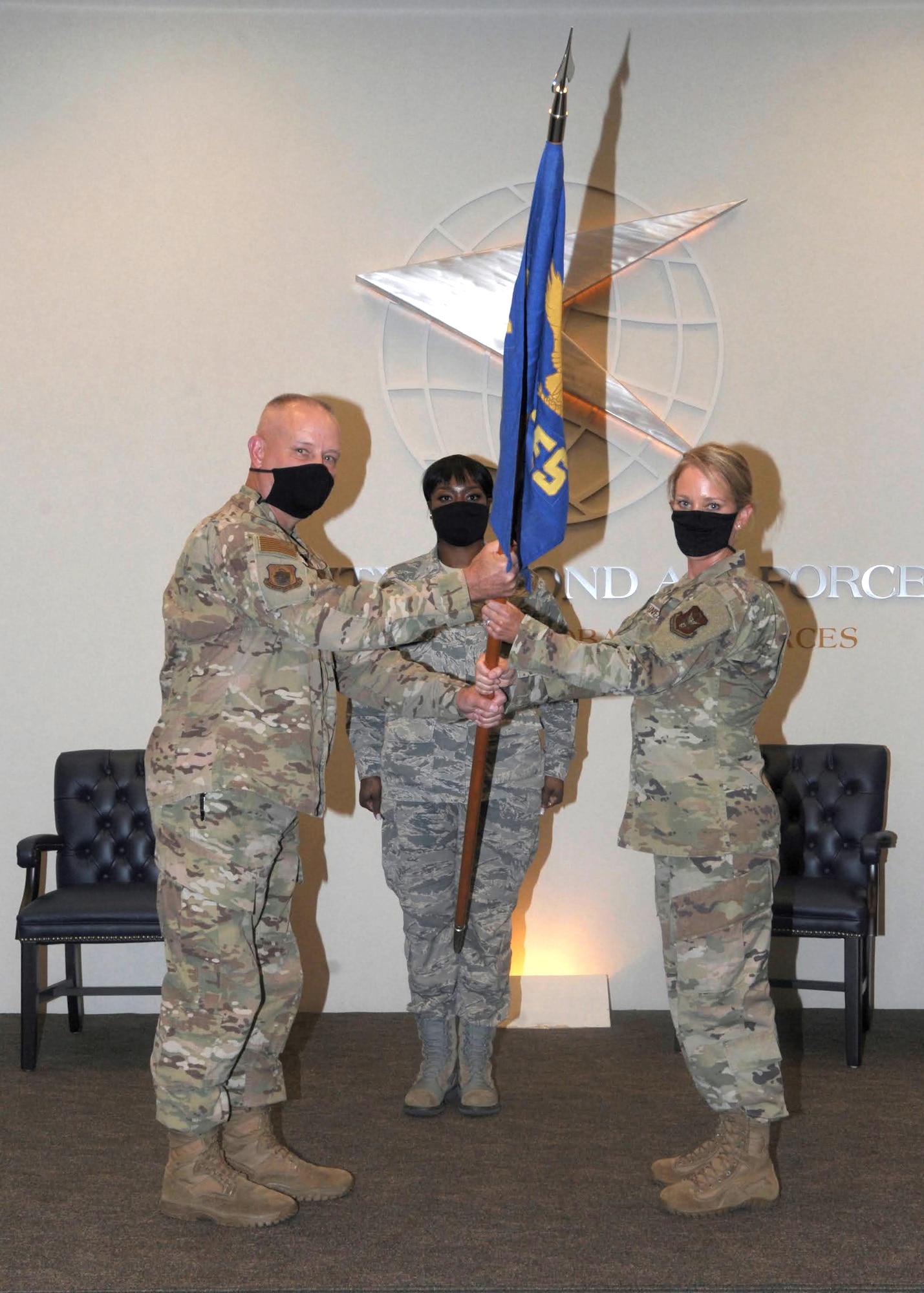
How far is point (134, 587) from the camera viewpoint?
14.5ft

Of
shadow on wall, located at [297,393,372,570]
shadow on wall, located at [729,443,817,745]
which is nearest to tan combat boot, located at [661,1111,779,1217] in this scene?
shadow on wall, located at [729,443,817,745]

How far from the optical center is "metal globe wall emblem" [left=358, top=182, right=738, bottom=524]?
4.32 metres

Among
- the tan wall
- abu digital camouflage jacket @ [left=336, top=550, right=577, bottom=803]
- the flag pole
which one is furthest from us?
the tan wall

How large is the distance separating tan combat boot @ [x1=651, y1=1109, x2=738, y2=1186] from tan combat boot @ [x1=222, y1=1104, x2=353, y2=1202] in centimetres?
72

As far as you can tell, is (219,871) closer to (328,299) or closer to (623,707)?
(623,707)

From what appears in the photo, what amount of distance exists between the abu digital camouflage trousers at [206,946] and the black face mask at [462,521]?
1.03 meters

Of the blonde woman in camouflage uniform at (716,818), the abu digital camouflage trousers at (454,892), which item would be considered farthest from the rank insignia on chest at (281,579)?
the abu digital camouflage trousers at (454,892)

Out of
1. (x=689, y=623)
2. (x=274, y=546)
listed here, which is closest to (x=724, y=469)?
(x=689, y=623)

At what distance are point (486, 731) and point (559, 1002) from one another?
1.75 m

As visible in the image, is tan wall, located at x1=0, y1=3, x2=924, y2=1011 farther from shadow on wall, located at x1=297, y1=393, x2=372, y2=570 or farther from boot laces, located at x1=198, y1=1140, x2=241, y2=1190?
boot laces, located at x1=198, y1=1140, x2=241, y2=1190

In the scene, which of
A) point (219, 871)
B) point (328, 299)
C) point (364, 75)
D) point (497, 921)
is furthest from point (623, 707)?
point (364, 75)

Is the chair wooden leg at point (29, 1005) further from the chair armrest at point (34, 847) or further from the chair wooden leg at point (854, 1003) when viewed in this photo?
the chair wooden leg at point (854, 1003)

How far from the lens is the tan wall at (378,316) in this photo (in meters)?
4.31

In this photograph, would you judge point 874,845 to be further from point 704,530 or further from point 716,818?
point 704,530
